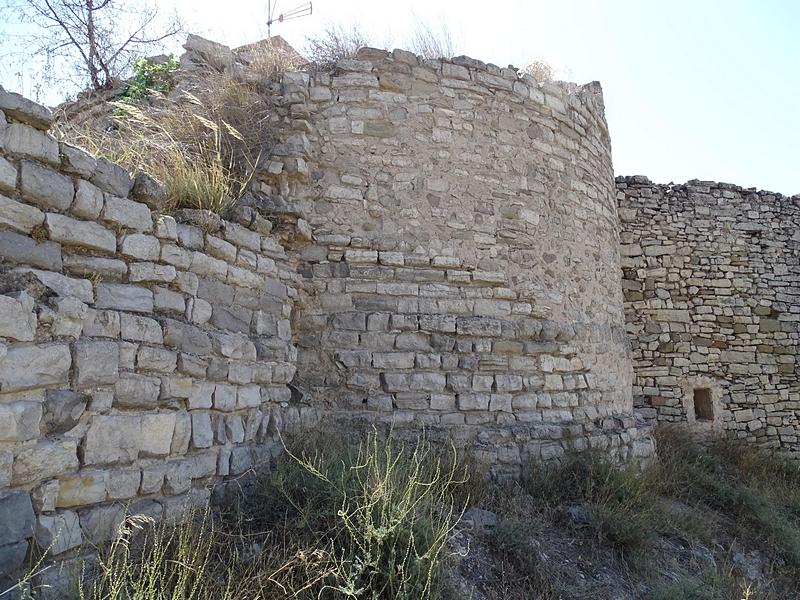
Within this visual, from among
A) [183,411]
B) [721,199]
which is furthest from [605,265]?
[183,411]

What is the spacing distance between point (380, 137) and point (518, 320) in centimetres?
205

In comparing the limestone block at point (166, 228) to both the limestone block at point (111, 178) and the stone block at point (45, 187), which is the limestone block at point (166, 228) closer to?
the limestone block at point (111, 178)

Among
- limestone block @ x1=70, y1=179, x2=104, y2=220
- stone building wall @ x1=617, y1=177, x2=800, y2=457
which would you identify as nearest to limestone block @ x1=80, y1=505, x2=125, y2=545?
limestone block @ x1=70, y1=179, x2=104, y2=220

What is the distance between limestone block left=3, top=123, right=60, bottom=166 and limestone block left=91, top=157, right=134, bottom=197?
0.25 metres

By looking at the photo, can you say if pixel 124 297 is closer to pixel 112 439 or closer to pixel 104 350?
pixel 104 350

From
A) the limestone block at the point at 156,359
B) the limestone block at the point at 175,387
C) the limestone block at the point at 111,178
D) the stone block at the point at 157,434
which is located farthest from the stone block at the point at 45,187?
the stone block at the point at 157,434

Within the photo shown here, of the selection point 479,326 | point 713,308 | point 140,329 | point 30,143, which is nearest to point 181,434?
point 140,329

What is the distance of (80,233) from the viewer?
119 inches

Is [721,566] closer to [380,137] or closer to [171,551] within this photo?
[171,551]

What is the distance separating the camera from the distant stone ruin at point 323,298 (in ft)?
9.16

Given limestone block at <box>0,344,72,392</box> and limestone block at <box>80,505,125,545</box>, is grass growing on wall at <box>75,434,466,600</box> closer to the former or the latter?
limestone block at <box>80,505,125,545</box>

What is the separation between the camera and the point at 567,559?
13.3 ft

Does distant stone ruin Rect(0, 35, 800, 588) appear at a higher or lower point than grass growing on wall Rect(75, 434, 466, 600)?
higher

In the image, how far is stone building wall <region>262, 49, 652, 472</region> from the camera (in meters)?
4.86
